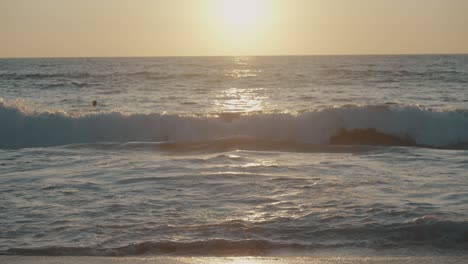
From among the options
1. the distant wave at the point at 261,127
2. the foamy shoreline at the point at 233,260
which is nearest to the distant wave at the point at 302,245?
the foamy shoreline at the point at 233,260

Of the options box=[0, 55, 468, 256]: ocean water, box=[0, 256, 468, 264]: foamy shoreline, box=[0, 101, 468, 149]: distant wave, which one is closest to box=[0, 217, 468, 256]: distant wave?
box=[0, 55, 468, 256]: ocean water

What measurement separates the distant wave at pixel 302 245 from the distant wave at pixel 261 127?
9.10m

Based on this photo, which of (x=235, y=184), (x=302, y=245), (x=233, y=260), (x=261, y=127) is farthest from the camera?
(x=261, y=127)

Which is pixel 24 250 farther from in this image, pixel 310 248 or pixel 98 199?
pixel 310 248

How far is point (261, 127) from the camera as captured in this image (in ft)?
50.9

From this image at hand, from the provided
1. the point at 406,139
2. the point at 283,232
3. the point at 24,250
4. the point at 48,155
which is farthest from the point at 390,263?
the point at 406,139

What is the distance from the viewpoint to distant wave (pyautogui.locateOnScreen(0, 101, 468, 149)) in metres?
15.1

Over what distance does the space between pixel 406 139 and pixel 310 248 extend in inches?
410

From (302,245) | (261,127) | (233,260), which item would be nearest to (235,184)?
(302,245)

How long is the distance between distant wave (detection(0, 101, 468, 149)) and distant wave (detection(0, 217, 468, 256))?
29.9 feet

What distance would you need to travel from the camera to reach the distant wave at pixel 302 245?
5.29 metres

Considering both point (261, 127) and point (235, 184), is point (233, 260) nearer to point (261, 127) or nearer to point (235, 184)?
point (235, 184)

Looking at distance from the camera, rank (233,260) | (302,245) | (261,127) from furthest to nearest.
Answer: (261,127) → (302,245) → (233,260)

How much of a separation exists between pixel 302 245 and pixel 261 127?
10.2 metres
